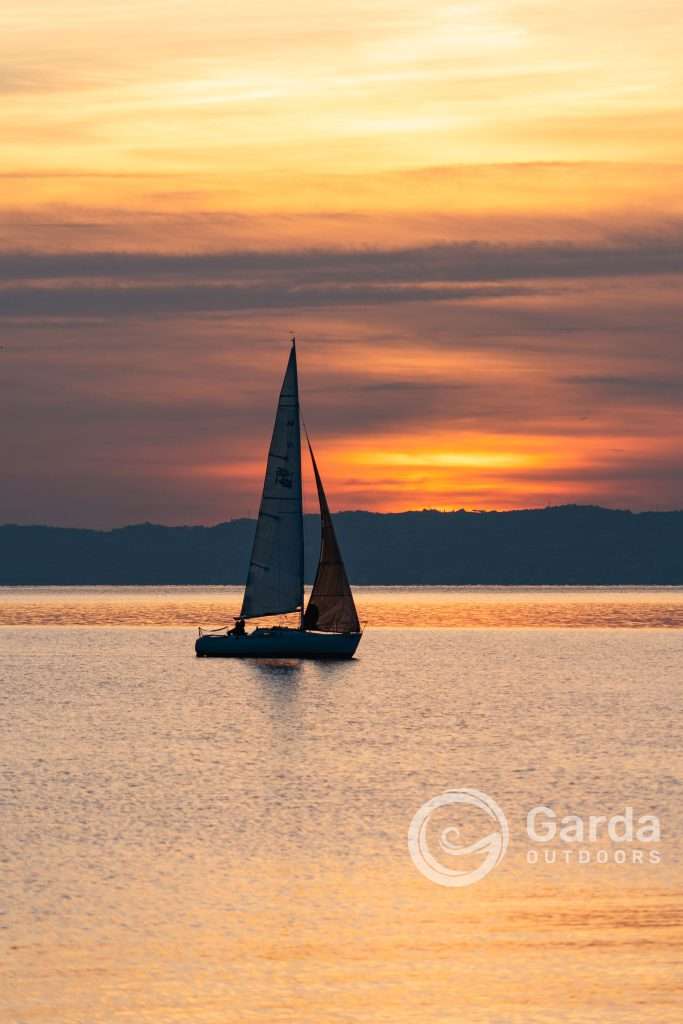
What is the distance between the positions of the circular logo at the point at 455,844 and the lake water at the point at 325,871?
0.95 feet

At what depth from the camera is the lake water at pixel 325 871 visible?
83.3ft

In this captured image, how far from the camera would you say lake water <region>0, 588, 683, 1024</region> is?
25375mm

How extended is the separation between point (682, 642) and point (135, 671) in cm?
7698

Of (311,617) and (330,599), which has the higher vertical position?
(330,599)

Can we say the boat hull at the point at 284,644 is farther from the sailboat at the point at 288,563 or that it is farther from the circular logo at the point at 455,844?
the circular logo at the point at 455,844

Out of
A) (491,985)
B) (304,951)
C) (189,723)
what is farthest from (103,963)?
(189,723)

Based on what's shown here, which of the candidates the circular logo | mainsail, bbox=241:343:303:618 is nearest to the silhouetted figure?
mainsail, bbox=241:343:303:618

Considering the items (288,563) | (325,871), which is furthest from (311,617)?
(325,871)

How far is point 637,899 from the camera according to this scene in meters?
32.2

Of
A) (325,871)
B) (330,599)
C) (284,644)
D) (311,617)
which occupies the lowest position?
(325,871)

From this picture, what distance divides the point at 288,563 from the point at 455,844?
54305mm

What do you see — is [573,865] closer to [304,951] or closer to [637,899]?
[637,899]

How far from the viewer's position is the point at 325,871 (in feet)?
118

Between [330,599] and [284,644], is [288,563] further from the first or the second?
[284,644]
